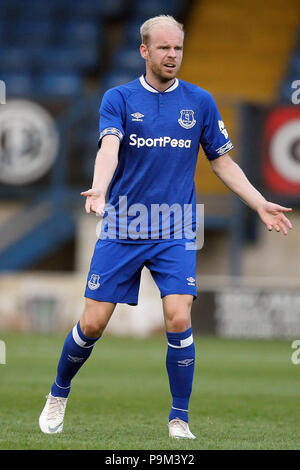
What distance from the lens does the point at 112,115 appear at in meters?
5.58

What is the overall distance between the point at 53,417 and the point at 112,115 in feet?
5.58

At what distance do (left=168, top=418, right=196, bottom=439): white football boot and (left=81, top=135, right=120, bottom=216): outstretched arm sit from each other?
4.24 feet

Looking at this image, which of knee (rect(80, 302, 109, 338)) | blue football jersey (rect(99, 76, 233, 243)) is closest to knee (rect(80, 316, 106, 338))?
knee (rect(80, 302, 109, 338))

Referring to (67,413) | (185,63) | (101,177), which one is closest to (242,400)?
(67,413)

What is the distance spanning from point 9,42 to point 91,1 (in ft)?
6.41

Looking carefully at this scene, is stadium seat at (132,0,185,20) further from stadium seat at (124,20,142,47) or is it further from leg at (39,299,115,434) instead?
leg at (39,299,115,434)

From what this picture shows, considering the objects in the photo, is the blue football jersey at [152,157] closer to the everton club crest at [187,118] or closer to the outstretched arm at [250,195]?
the everton club crest at [187,118]

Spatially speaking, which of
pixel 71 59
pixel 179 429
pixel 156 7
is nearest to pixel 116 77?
pixel 71 59

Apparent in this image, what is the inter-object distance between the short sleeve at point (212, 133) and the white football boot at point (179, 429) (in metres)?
1.50

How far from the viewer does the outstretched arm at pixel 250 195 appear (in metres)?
5.59

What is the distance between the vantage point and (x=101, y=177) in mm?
5285

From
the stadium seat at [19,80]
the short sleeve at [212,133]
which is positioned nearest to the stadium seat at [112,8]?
the stadium seat at [19,80]

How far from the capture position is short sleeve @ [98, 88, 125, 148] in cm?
551
